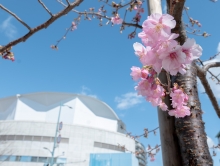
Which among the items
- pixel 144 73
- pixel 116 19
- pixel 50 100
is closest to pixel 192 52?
pixel 144 73

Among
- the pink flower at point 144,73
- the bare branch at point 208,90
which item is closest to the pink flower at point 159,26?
the pink flower at point 144,73

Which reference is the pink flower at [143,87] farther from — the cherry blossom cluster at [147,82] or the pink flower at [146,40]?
the pink flower at [146,40]

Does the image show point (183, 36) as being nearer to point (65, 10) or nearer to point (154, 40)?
point (154, 40)

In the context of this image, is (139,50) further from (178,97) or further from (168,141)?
(168,141)

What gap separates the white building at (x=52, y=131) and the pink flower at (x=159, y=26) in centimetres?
1766

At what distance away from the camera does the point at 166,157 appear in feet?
3.05

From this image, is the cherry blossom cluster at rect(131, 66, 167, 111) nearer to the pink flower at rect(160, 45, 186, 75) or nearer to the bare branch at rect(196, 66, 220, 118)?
the pink flower at rect(160, 45, 186, 75)

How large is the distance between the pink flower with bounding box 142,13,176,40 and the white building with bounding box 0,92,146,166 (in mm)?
17659

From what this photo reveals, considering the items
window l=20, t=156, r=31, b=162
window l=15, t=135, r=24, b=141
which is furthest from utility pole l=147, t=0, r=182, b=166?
window l=15, t=135, r=24, b=141

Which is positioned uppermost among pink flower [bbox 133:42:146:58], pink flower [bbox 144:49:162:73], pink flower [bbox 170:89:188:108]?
pink flower [bbox 133:42:146:58]

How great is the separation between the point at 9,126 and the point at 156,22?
79.8 feet

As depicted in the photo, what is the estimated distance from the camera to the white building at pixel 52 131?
20.2 meters

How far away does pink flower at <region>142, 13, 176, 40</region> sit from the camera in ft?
1.77

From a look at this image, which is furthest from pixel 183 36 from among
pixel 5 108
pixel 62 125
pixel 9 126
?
pixel 5 108
